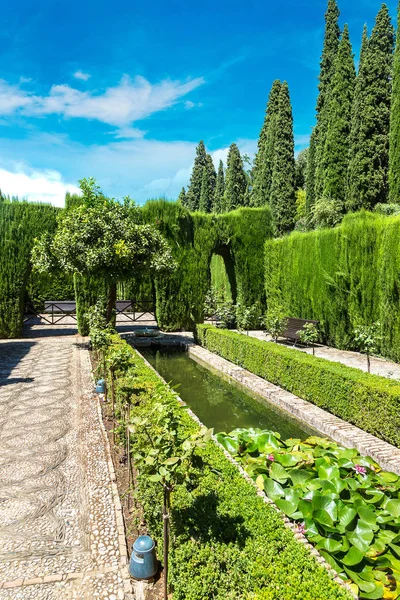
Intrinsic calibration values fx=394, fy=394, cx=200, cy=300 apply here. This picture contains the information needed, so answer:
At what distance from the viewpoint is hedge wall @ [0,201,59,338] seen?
13359mm

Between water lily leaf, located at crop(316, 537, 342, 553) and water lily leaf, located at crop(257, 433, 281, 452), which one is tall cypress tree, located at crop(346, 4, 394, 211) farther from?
water lily leaf, located at crop(316, 537, 342, 553)

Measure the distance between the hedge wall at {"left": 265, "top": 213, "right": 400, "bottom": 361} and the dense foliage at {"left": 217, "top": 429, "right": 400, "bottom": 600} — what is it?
21.0ft

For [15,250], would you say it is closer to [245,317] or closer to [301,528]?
[245,317]

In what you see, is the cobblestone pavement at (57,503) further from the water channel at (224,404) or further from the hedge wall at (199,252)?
the hedge wall at (199,252)

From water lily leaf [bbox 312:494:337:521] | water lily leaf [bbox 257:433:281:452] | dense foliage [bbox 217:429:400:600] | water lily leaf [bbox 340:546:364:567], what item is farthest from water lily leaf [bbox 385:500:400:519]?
water lily leaf [bbox 257:433:281:452]

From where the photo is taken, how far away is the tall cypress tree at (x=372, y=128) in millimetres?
20984

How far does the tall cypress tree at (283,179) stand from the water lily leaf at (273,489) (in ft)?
85.1

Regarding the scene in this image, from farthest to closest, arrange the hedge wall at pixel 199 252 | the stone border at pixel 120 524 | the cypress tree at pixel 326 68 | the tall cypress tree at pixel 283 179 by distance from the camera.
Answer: the tall cypress tree at pixel 283 179 → the cypress tree at pixel 326 68 → the hedge wall at pixel 199 252 → the stone border at pixel 120 524

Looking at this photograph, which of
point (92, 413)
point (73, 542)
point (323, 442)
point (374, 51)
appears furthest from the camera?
point (374, 51)

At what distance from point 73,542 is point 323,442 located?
2.58m

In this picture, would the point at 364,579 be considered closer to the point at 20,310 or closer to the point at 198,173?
the point at 20,310

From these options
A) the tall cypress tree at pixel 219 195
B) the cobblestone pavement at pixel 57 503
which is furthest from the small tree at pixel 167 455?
the tall cypress tree at pixel 219 195

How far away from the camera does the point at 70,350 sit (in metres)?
11.1

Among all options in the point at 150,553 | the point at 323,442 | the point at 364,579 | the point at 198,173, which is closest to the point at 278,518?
the point at 364,579
